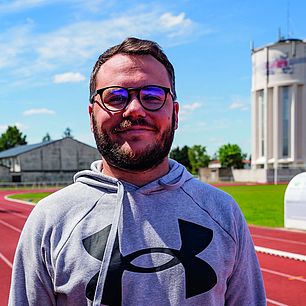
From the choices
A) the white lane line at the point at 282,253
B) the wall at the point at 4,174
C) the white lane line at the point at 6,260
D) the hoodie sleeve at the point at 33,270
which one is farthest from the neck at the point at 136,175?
the wall at the point at 4,174

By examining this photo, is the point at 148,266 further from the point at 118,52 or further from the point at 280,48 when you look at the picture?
the point at 280,48

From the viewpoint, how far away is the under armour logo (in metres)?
1.51

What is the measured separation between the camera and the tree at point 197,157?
86.1 meters

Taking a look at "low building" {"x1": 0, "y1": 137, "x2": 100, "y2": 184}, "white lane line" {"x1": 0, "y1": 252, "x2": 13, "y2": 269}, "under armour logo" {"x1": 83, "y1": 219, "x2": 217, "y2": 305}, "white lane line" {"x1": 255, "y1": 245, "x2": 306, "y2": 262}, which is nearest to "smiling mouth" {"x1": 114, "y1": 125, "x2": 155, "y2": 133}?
"under armour logo" {"x1": 83, "y1": 219, "x2": 217, "y2": 305}

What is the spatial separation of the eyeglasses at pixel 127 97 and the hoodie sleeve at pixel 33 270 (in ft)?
1.66

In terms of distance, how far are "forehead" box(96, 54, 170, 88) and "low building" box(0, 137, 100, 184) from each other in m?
55.6

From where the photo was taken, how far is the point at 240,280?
169cm

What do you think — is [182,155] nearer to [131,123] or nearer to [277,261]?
[277,261]

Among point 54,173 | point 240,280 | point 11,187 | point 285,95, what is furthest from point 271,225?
point 285,95

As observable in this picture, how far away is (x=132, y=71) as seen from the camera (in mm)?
1672

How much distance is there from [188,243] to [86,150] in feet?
210

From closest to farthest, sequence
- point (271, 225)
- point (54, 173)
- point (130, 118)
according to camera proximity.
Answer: point (130, 118) → point (271, 225) → point (54, 173)

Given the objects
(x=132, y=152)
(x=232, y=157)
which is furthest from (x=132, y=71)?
(x=232, y=157)

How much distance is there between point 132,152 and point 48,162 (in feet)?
200
